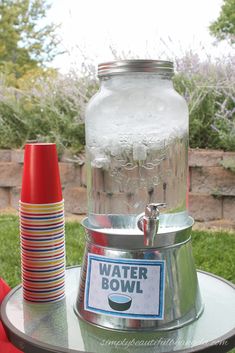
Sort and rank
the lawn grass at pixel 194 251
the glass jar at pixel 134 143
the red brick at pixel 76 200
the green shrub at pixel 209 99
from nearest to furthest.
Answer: the glass jar at pixel 134 143
the lawn grass at pixel 194 251
the green shrub at pixel 209 99
the red brick at pixel 76 200

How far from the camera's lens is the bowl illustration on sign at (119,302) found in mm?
926

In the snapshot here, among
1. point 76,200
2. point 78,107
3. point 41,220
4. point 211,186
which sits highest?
point 78,107

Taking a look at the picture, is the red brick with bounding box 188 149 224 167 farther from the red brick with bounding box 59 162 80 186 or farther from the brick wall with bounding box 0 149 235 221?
the red brick with bounding box 59 162 80 186

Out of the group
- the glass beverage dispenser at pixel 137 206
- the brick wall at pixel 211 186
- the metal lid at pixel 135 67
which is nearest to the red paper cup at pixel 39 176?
the glass beverage dispenser at pixel 137 206

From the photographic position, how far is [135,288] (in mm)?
925

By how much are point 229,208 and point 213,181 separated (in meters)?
0.19

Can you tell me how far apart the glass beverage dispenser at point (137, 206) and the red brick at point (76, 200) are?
84.4 inches

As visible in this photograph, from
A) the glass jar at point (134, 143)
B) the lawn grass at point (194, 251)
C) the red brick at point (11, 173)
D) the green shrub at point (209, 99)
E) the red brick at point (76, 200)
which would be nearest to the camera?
the glass jar at point (134, 143)

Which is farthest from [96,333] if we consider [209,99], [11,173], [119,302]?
[11,173]

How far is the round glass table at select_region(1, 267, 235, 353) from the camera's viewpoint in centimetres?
87

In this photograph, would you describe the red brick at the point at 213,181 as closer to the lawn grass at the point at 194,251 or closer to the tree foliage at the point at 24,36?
the lawn grass at the point at 194,251

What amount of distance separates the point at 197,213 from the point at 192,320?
6.97 ft

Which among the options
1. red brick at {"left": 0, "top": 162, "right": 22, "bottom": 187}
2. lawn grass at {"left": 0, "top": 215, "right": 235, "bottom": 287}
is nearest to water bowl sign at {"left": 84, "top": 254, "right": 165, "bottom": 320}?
lawn grass at {"left": 0, "top": 215, "right": 235, "bottom": 287}

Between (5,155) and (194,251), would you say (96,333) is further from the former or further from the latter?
(5,155)
